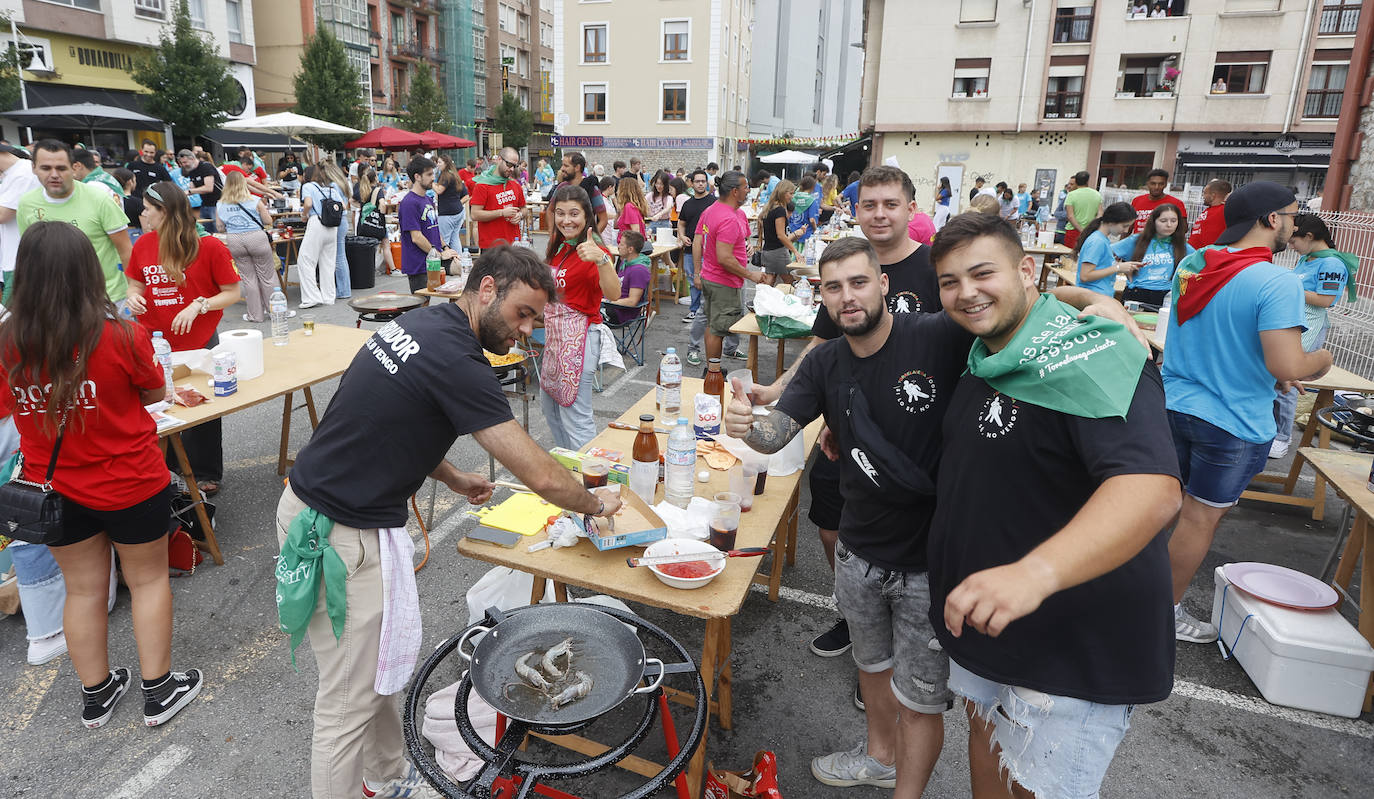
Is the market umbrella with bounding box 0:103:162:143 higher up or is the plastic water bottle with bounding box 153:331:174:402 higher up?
the market umbrella with bounding box 0:103:162:143

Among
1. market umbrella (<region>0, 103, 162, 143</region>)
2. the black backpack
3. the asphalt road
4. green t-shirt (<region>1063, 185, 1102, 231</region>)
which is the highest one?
market umbrella (<region>0, 103, 162, 143</region>)

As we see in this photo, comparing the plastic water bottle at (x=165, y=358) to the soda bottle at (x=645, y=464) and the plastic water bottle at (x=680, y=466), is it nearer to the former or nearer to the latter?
the soda bottle at (x=645, y=464)

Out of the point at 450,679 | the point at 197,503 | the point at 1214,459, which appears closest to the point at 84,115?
the point at 197,503

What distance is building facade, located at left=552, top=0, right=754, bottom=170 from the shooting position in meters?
34.6

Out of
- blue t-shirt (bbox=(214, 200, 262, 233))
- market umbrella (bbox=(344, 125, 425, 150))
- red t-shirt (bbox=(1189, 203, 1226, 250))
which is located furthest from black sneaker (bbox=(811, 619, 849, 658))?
market umbrella (bbox=(344, 125, 425, 150))

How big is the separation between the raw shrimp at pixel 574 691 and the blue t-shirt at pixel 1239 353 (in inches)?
109

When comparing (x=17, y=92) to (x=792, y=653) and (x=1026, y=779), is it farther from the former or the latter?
(x=1026, y=779)

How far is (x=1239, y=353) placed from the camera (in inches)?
130

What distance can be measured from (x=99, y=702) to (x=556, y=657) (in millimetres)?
2370

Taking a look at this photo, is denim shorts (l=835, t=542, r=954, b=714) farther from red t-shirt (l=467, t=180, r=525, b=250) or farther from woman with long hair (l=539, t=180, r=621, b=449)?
red t-shirt (l=467, t=180, r=525, b=250)

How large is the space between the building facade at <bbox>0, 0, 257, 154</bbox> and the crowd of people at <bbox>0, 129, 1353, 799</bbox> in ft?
85.6

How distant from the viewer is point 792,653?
11.9 ft

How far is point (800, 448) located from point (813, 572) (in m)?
1.28

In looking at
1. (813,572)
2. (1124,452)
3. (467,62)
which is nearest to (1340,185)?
(813,572)
